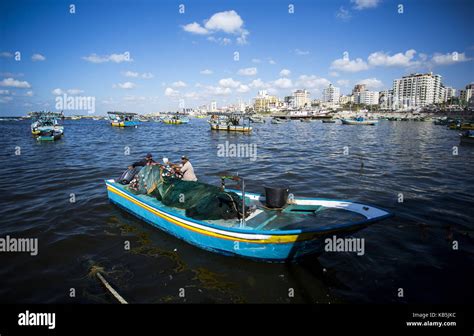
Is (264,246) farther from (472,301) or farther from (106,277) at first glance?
(472,301)

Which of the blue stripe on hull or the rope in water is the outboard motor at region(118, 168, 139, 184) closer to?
the blue stripe on hull

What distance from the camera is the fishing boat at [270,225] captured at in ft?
20.9

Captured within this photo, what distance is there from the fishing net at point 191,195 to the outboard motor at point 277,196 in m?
1.03

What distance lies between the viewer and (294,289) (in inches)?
249

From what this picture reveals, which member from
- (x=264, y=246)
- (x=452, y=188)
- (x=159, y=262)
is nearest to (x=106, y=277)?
(x=159, y=262)

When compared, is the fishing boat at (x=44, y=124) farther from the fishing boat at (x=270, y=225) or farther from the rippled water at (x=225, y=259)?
the fishing boat at (x=270, y=225)

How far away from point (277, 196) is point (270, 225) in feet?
3.96

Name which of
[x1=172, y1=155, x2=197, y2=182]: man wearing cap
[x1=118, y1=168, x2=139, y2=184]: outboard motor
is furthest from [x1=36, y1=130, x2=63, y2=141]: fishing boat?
[x1=172, y1=155, x2=197, y2=182]: man wearing cap

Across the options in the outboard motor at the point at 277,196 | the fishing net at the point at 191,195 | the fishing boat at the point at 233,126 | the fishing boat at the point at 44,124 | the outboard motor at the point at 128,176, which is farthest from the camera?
the fishing boat at the point at 233,126

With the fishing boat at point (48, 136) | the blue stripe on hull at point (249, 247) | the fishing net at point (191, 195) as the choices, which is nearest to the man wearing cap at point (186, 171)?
the fishing net at point (191, 195)

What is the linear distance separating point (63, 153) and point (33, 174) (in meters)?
10.6

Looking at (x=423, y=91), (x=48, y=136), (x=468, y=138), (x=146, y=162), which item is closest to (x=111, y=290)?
(x=146, y=162)

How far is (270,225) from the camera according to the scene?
7.20 m

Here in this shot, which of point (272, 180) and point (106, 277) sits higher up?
point (272, 180)
